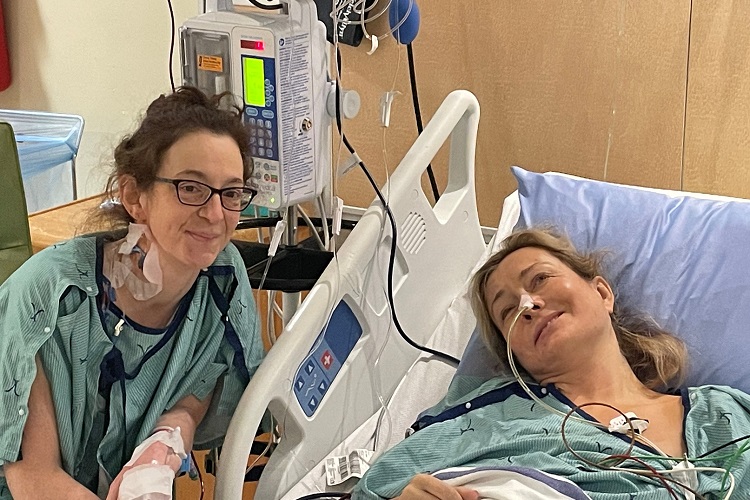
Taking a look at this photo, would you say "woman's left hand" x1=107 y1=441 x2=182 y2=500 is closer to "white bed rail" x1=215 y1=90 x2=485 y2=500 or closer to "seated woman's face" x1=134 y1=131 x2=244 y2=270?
"white bed rail" x1=215 y1=90 x2=485 y2=500

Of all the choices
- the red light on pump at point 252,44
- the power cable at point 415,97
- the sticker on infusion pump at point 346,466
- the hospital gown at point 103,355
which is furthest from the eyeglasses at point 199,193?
the power cable at point 415,97

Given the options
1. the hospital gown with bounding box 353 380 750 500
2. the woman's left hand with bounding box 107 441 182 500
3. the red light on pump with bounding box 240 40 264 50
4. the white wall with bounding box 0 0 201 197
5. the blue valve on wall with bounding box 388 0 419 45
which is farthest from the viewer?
the white wall with bounding box 0 0 201 197

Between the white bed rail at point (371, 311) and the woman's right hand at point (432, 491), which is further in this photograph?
the white bed rail at point (371, 311)

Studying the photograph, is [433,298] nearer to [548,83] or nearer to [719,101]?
[548,83]

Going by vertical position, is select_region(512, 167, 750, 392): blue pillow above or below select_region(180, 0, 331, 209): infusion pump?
below

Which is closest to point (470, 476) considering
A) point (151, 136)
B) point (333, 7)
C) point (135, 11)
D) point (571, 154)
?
point (151, 136)

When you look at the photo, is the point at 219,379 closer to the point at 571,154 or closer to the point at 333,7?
the point at 333,7

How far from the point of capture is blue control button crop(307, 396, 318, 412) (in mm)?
1812

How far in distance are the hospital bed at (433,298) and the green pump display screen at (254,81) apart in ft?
1.10

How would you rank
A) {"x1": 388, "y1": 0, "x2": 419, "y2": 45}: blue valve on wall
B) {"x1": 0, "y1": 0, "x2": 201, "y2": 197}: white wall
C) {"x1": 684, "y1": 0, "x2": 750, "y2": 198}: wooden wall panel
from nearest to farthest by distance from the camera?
{"x1": 388, "y1": 0, "x2": 419, "y2": 45}: blue valve on wall
{"x1": 684, "y1": 0, "x2": 750, "y2": 198}: wooden wall panel
{"x1": 0, "y1": 0, "x2": 201, "y2": 197}: white wall

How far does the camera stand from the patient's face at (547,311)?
183cm

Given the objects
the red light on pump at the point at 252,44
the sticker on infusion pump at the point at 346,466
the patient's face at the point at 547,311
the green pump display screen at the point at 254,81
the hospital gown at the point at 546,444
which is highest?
the red light on pump at the point at 252,44

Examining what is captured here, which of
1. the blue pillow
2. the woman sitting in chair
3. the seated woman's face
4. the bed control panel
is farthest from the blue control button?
the blue pillow

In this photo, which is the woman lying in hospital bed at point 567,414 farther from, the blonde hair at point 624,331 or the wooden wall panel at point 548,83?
the wooden wall panel at point 548,83
